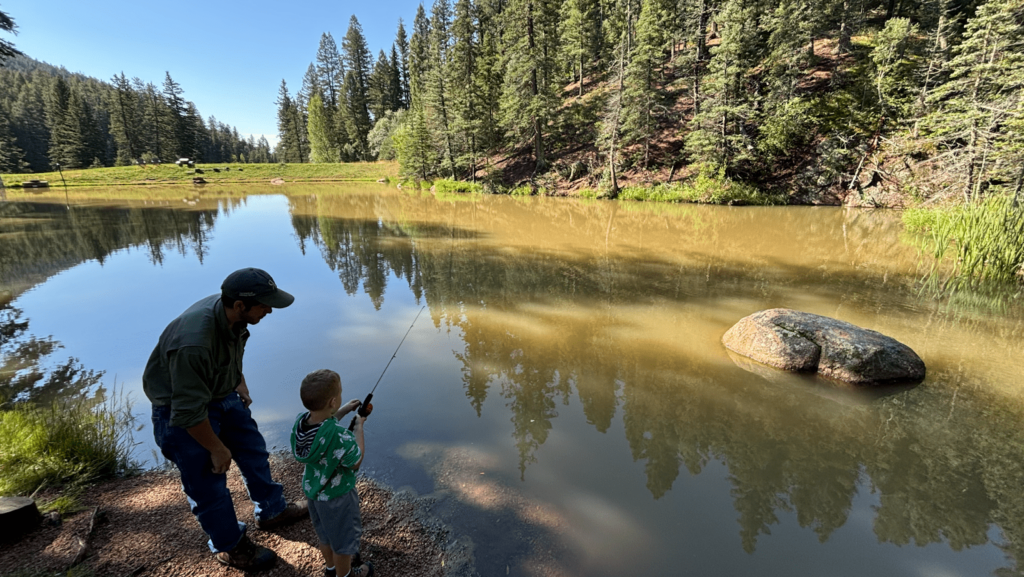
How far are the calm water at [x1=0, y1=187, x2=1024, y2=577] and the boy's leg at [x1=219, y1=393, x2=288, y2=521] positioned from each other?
2.91ft

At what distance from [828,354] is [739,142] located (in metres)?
25.2

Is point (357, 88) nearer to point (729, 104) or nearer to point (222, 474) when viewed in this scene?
point (729, 104)

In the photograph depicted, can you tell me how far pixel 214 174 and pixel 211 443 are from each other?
66.9m

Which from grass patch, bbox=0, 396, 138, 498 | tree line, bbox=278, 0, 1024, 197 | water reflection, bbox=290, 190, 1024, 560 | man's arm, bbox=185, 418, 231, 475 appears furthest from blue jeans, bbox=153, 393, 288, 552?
tree line, bbox=278, 0, 1024, 197

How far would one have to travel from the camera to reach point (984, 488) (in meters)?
3.58

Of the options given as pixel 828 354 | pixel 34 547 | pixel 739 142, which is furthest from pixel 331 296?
pixel 739 142

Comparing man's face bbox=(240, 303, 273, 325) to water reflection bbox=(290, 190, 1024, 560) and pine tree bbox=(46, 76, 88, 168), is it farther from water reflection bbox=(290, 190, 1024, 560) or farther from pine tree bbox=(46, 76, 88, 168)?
pine tree bbox=(46, 76, 88, 168)

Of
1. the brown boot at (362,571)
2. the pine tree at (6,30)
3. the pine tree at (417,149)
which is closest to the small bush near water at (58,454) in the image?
the brown boot at (362,571)

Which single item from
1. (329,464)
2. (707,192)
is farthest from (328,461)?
(707,192)

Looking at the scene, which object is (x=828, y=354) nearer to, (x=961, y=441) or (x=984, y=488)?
(x=961, y=441)

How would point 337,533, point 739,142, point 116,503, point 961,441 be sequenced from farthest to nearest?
point 739,142
point 961,441
point 116,503
point 337,533

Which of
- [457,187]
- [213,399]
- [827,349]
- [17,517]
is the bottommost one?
[827,349]

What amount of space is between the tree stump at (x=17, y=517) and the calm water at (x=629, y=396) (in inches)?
59.8

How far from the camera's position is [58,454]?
3475 millimetres
